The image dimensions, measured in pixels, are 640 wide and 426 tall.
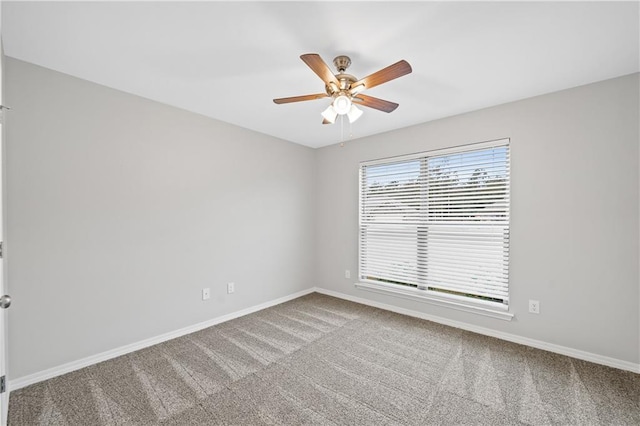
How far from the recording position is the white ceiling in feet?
5.16

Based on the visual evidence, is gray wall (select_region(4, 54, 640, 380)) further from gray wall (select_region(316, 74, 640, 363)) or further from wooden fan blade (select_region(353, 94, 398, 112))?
wooden fan blade (select_region(353, 94, 398, 112))

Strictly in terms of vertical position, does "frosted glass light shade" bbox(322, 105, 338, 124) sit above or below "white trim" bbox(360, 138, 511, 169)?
above

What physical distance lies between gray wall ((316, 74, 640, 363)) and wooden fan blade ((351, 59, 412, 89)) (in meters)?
1.71

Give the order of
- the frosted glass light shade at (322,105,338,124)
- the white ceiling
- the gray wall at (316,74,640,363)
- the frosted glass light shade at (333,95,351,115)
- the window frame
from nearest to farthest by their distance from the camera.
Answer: the white ceiling < the frosted glass light shade at (333,95,351,115) < the frosted glass light shade at (322,105,338,124) < the gray wall at (316,74,640,363) < the window frame

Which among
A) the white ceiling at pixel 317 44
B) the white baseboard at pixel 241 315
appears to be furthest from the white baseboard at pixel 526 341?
the white ceiling at pixel 317 44

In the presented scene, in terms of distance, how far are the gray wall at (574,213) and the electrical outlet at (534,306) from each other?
0.13 ft

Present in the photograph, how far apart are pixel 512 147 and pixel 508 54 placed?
1112 mm

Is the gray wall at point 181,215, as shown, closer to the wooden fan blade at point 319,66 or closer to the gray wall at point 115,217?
the gray wall at point 115,217

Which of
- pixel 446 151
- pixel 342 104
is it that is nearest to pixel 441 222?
pixel 446 151

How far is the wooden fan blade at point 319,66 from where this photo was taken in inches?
62.4

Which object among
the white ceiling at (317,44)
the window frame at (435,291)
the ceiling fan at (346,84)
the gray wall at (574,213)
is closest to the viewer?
the white ceiling at (317,44)

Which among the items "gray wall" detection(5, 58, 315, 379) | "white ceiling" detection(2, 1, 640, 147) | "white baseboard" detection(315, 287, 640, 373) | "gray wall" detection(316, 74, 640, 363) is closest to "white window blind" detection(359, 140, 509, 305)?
"gray wall" detection(316, 74, 640, 363)

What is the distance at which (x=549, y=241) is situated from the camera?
2.59m

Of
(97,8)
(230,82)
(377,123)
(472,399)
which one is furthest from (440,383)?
(97,8)
